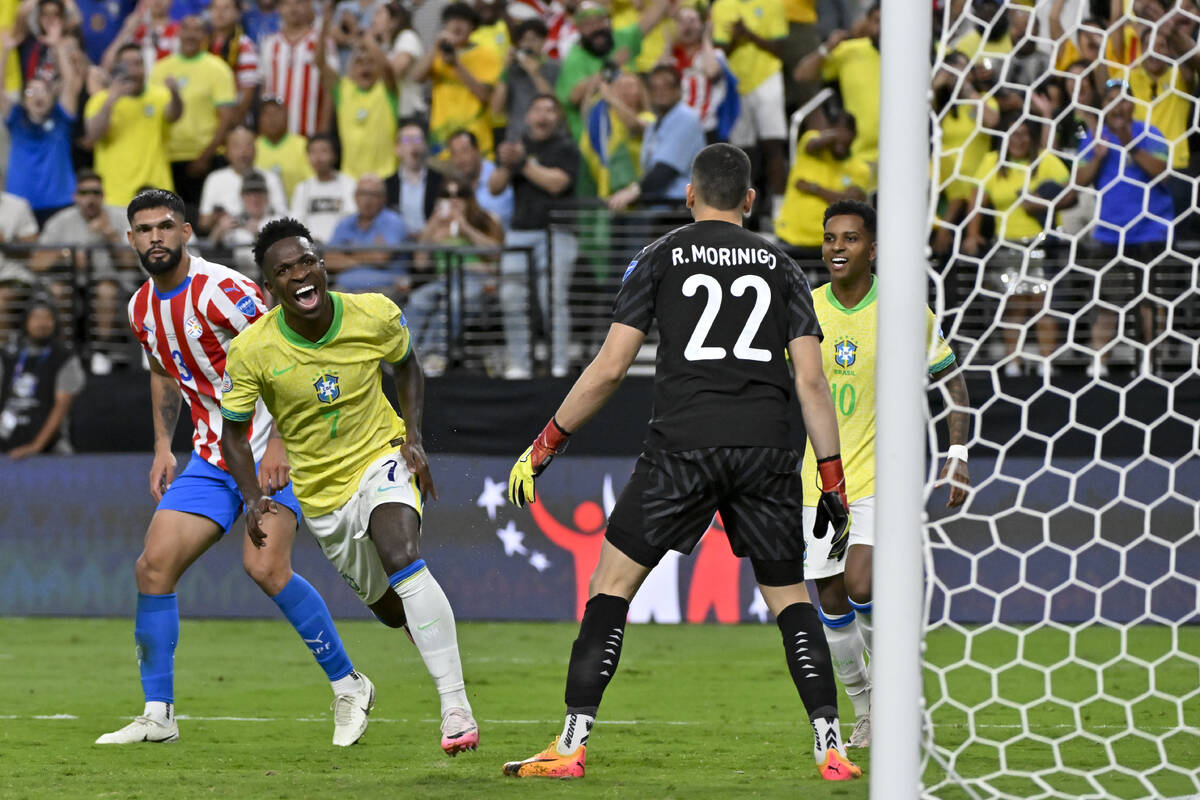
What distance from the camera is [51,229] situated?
46.6ft

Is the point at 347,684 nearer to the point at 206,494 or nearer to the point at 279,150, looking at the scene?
the point at 206,494

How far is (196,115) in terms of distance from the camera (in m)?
14.3

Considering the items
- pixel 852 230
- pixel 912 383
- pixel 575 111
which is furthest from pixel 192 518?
pixel 575 111

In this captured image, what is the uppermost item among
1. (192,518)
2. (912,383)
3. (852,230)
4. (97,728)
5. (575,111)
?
Answer: (575,111)

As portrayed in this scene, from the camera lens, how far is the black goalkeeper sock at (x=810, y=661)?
18.3 ft

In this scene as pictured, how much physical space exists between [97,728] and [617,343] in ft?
12.0

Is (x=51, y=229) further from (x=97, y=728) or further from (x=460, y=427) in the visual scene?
(x=97, y=728)

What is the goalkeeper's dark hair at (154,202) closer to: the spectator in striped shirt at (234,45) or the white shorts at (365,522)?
the white shorts at (365,522)

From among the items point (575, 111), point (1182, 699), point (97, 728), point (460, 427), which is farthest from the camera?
point (575, 111)

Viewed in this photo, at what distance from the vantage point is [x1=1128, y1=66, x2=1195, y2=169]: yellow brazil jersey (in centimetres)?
869

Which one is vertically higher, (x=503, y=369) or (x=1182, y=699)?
(x=503, y=369)

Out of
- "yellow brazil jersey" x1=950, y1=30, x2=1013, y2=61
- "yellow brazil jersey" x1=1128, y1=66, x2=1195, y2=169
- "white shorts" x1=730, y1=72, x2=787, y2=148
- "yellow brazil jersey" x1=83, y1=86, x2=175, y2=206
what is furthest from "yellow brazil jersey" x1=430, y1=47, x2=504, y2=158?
"yellow brazil jersey" x1=950, y1=30, x2=1013, y2=61

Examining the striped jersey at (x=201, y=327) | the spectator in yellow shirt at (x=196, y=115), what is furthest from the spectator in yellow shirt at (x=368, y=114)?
the striped jersey at (x=201, y=327)

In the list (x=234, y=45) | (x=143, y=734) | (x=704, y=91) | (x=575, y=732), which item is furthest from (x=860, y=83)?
(x=575, y=732)
